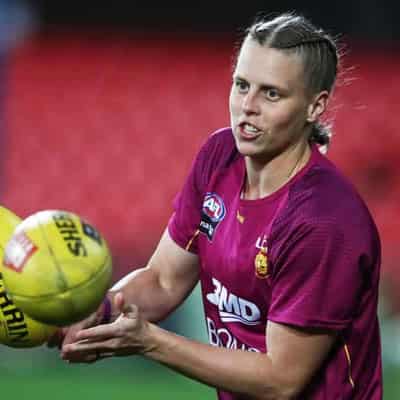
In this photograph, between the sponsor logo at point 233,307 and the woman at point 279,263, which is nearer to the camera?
the woman at point 279,263

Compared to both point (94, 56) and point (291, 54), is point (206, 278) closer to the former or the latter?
point (291, 54)

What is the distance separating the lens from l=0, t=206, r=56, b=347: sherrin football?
3566mm

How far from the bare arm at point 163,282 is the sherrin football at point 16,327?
0.41 meters

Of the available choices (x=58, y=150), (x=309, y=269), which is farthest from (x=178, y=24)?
(x=309, y=269)

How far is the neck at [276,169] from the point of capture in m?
3.61

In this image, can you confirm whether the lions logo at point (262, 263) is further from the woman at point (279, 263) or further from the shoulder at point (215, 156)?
the shoulder at point (215, 156)

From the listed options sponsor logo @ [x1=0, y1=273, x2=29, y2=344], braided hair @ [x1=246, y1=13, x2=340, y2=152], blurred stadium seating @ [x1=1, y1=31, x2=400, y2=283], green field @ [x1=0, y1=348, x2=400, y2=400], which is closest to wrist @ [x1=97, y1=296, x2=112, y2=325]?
sponsor logo @ [x1=0, y1=273, x2=29, y2=344]

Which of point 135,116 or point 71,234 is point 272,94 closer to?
point 71,234

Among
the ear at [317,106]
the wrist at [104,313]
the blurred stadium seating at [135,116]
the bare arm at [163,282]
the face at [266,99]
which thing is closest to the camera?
the face at [266,99]

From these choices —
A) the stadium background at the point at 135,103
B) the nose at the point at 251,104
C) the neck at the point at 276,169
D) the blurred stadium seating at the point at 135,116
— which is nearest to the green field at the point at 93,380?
the stadium background at the point at 135,103

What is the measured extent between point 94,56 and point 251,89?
20.8ft

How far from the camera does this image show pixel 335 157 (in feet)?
31.8

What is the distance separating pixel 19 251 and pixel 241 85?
0.79m

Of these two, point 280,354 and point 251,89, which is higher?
point 251,89
